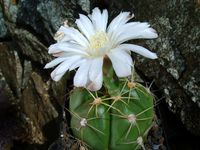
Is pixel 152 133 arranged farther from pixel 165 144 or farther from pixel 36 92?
pixel 36 92

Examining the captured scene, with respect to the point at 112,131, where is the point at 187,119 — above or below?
below

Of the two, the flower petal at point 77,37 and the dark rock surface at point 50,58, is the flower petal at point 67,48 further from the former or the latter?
the dark rock surface at point 50,58

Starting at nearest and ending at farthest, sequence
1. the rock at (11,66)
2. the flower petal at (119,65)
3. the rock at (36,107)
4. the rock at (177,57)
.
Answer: the flower petal at (119,65)
the rock at (177,57)
the rock at (36,107)
the rock at (11,66)

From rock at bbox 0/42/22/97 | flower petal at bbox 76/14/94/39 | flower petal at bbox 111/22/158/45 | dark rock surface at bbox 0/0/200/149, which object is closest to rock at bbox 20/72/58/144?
dark rock surface at bbox 0/0/200/149

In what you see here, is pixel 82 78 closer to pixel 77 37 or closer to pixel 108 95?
pixel 108 95

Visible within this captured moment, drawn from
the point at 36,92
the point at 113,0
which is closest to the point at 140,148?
the point at 113,0

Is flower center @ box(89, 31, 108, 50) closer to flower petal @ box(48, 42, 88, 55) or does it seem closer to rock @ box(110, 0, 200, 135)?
flower petal @ box(48, 42, 88, 55)

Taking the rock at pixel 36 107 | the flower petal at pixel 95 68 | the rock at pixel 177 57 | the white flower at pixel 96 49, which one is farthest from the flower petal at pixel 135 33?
the rock at pixel 36 107
